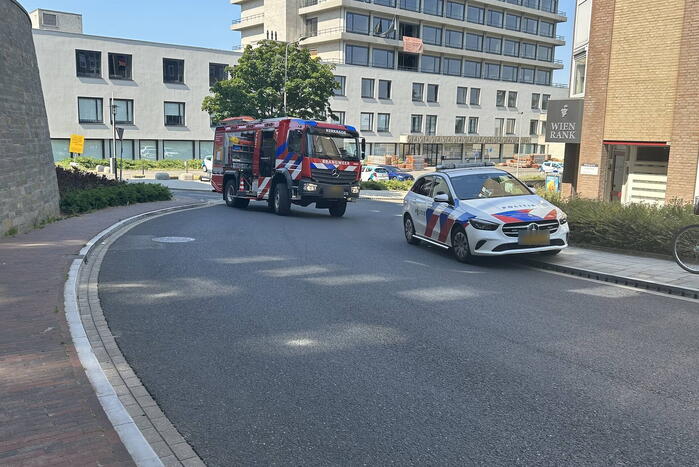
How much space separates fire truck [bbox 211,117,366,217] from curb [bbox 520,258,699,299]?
927 cm

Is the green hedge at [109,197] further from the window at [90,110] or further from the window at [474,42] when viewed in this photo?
the window at [474,42]

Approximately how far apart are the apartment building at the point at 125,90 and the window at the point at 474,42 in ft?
105

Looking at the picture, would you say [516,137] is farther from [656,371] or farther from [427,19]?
[656,371]

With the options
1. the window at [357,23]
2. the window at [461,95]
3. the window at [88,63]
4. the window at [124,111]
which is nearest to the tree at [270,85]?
the window at [124,111]

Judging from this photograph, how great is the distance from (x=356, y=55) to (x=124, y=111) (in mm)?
25922

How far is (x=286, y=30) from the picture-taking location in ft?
229

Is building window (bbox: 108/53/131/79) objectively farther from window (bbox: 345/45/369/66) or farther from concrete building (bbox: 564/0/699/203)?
concrete building (bbox: 564/0/699/203)

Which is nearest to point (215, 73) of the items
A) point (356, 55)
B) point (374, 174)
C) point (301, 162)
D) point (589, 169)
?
point (356, 55)

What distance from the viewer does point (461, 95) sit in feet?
255

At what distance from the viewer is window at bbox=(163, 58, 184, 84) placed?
56.4 m

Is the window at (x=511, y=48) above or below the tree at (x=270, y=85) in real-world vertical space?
above

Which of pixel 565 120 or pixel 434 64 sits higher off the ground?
pixel 434 64

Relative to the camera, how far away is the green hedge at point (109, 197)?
1934 cm

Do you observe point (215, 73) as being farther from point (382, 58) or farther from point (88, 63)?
point (382, 58)
